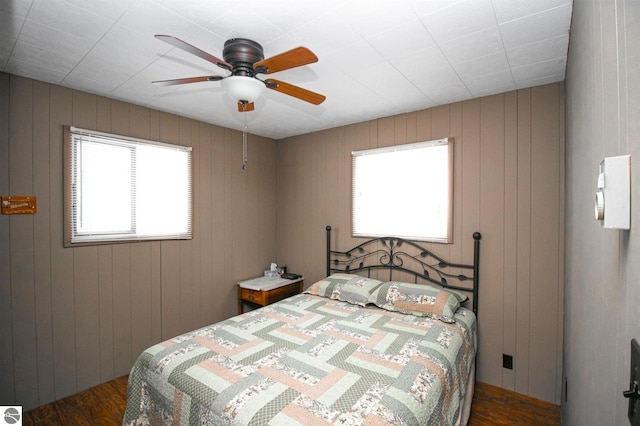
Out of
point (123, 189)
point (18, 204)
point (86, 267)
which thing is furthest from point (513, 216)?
point (18, 204)

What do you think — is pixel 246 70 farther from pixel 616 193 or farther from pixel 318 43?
pixel 616 193

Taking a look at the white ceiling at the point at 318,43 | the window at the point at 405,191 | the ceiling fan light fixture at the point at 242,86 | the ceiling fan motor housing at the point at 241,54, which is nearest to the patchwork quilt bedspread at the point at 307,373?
the window at the point at 405,191

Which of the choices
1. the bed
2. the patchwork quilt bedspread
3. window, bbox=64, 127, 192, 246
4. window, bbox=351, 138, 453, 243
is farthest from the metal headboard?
window, bbox=64, 127, 192, 246

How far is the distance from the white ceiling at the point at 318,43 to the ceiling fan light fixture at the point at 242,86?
0.31 metres

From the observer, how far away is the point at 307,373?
1.63 m

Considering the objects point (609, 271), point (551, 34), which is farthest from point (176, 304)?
point (551, 34)

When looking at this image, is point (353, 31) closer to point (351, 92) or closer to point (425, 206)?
point (351, 92)

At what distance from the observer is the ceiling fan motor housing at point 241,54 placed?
176 centimetres

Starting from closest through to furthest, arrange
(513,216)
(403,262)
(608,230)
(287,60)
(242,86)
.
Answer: (608,230) → (287,60) → (242,86) → (513,216) → (403,262)

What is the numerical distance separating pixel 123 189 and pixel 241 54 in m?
1.98

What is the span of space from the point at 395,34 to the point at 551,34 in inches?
36.8

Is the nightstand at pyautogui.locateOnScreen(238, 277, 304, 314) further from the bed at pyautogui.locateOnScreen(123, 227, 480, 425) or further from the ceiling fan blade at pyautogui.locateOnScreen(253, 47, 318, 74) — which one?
the ceiling fan blade at pyautogui.locateOnScreen(253, 47, 318, 74)

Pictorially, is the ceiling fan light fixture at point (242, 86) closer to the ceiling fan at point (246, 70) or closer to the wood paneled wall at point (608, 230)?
the ceiling fan at point (246, 70)

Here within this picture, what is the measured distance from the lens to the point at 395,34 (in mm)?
1783
